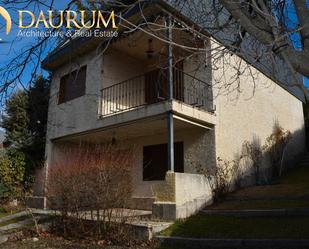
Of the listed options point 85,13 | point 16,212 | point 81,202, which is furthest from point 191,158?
point 16,212

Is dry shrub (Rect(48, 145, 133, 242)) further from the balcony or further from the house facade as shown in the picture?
the balcony

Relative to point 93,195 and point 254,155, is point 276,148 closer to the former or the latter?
point 254,155

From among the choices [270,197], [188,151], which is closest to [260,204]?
[270,197]

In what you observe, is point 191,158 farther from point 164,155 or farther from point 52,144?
point 52,144

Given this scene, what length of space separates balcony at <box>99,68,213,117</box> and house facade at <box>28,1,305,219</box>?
0.04m

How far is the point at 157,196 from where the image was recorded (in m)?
8.39

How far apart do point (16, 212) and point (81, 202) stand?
21.1ft

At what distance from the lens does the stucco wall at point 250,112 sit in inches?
417

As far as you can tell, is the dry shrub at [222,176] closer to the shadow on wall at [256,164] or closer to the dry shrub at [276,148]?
the shadow on wall at [256,164]

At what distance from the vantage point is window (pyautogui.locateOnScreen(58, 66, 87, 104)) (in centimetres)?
1308

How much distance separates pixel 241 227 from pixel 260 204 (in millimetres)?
1724

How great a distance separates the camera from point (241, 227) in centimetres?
695

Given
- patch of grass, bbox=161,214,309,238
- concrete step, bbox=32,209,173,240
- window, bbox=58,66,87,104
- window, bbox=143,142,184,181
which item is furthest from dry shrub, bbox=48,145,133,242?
window, bbox=58,66,87,104

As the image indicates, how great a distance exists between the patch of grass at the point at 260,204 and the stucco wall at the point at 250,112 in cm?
176
